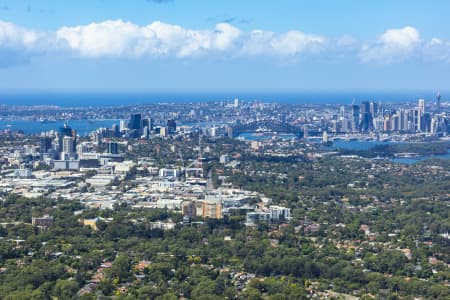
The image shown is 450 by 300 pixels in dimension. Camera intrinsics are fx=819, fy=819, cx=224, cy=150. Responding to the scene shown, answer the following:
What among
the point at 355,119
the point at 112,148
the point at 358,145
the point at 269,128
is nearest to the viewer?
the point at 112,148

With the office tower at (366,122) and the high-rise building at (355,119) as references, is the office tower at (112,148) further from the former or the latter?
the office tower at (366,122)

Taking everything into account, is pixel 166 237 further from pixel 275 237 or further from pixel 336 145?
pixel 336 145

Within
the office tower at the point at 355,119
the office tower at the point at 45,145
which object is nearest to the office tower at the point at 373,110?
the office tower at the point at 355,119

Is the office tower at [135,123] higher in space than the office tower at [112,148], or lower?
higher

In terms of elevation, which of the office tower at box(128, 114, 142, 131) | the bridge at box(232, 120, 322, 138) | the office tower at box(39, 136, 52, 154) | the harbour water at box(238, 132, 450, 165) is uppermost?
the office tower at box(128, 114, 142, 131)

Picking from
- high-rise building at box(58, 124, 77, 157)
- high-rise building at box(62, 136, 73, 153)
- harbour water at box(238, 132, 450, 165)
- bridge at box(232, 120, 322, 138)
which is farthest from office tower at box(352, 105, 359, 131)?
high-rise building at box(62, 136, 73, 153)

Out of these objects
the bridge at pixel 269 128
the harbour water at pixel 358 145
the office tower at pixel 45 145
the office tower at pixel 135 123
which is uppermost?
the office tower at pixel 135 123

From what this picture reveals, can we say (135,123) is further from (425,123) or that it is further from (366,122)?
(425,123)

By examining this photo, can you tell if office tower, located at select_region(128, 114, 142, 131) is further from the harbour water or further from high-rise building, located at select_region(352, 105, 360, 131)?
high-rise building, located at select_region(352, 105, 360, 131)

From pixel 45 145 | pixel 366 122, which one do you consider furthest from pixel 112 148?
pixel 366 122
